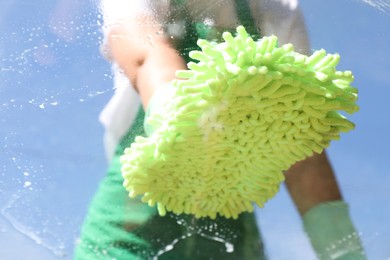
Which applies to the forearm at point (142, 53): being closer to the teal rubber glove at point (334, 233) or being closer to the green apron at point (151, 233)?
the green apron at point (151, 233)

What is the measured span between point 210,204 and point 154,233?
48 mm

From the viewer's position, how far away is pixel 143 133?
1.95 ft

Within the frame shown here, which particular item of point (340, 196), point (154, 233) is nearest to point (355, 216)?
point (340, 196)

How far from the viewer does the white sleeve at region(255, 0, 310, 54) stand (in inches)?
24.0

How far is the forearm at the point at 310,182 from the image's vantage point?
1.94 feet

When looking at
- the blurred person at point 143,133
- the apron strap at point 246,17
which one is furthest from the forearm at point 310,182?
the apron strap at point 246,17

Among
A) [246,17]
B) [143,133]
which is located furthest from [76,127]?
[246,17]

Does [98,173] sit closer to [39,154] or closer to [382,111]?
[39,154]

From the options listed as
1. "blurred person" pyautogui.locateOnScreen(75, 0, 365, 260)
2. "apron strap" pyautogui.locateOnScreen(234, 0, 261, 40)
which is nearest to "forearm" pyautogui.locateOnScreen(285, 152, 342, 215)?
"blurred person" pyautogui.locateOnScreen(75, 0, 365, 260)

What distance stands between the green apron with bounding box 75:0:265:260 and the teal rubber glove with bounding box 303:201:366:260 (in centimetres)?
4

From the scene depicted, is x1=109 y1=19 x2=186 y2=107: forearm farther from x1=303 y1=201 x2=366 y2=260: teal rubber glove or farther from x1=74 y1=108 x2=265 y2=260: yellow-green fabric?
x1=303 y1=201 x2=366 y2=260: teal rubber glove

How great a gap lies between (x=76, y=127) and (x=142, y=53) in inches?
3.1

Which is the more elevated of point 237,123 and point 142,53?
point 142,53

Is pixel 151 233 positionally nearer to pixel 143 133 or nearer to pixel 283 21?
pixel 143 133
